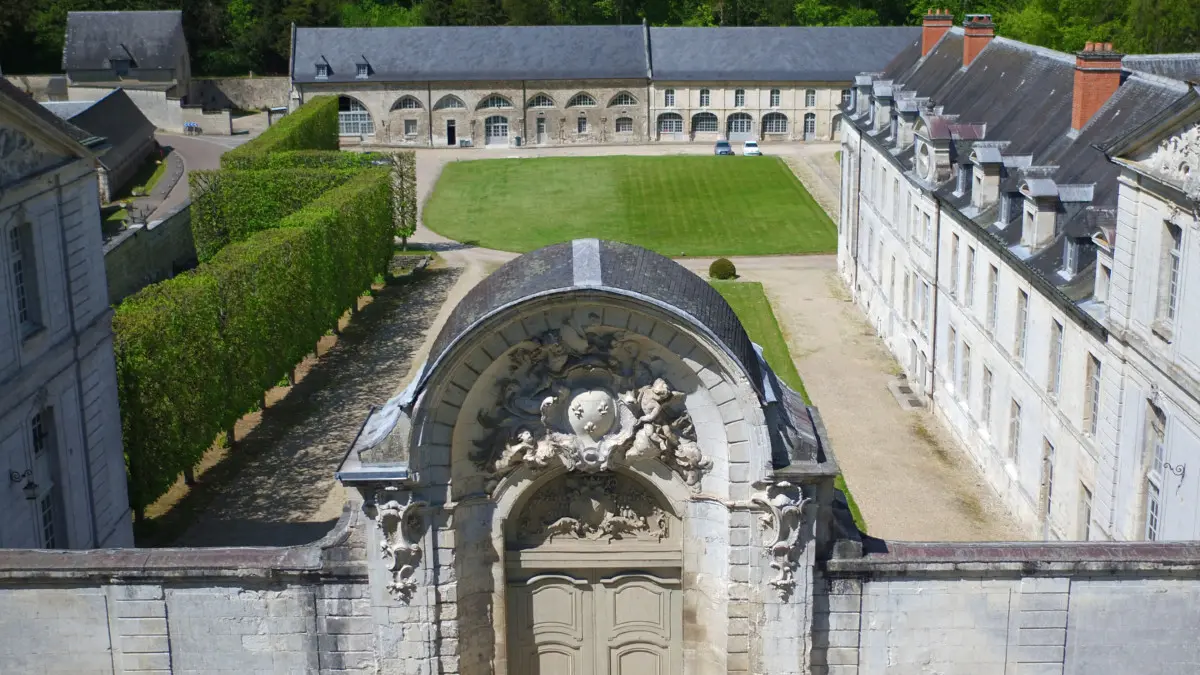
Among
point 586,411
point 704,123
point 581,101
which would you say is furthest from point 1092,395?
point 581,101

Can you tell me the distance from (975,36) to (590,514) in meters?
28.1

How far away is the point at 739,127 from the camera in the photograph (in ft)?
249

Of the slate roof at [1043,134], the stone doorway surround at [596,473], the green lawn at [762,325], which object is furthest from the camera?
the green lawn at [762,325]

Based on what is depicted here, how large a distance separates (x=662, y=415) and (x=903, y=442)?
59.8 ft

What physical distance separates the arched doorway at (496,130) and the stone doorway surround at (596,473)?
64706mm

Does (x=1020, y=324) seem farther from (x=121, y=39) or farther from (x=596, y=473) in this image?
(x=121, y=39)

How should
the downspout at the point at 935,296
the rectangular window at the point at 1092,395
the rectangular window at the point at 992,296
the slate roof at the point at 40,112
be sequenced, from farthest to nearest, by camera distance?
1. the downspout at the point at 935,296
2. the rectangular window at the point at 992,296
3. the rectangular window at the point at 1092,395
4. the slate roof at the point at 40,112

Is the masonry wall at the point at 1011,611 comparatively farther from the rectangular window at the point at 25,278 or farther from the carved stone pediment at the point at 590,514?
the rectangular window at the point at 25,278

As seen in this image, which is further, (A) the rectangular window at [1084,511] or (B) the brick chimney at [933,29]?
(B) the brick chimney at [933,29]

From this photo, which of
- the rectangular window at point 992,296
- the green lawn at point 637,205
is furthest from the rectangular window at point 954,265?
the green lawn at point 637,205

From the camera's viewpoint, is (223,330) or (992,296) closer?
(992,296)

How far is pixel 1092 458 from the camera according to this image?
68.6 feet

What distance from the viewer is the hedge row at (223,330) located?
78.1ft

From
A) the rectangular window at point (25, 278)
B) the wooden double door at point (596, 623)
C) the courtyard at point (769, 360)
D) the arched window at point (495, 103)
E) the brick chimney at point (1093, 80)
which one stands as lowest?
the courtyard at point (769, 360)
